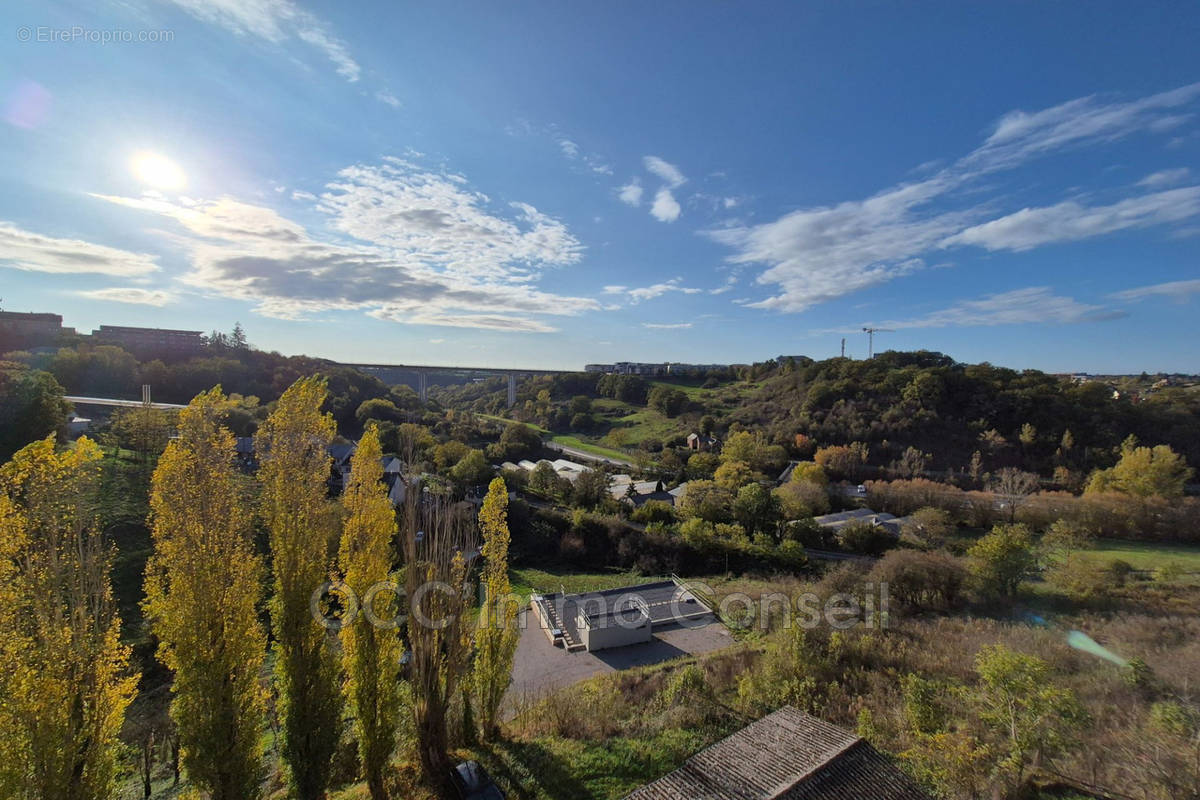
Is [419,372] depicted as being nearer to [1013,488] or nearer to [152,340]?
[152,340]

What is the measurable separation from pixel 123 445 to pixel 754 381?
62457mm

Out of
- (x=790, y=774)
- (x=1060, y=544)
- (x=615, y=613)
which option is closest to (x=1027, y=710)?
(x=790, y=774)

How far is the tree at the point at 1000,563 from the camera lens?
57.1 feet

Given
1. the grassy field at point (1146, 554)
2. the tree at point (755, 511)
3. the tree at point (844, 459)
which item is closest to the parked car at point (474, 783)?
the tree at point (755, 511)

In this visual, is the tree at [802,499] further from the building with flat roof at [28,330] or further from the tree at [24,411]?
the building with flat roof at [28,330]

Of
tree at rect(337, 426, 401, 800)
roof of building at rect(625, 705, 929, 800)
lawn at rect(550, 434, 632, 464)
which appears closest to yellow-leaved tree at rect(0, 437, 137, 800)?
tree at rect(337, 426, 401, 800)

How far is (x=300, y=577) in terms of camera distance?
23.7ft

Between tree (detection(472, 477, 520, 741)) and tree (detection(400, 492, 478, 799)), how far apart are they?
79cm

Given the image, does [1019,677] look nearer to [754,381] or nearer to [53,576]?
[53,576]

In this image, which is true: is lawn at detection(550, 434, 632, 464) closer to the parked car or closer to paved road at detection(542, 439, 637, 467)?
paved road at detection(542, 439, 637, 467)

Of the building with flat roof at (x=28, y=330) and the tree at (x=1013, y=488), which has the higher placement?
the building with flat roof at (x=28, y=330)

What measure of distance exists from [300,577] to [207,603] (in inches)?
44.9

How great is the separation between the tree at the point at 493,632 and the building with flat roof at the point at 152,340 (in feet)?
176

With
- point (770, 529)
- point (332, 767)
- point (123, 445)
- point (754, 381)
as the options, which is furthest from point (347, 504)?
point (754, 381)
